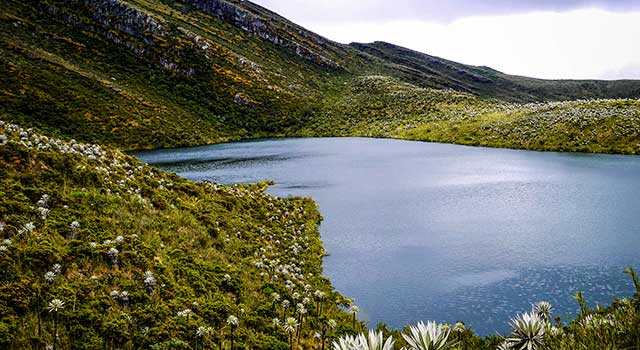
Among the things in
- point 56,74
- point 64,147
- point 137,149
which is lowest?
point 137,149

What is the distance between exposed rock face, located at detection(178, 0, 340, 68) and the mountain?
12.6 feet

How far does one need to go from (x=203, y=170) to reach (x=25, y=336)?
41.4 metres

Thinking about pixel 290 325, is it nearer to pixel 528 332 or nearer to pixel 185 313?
pixel 185 313

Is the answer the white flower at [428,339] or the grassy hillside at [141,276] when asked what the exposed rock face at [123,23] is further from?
the white flower at [428,339]

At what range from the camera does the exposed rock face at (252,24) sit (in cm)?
15612

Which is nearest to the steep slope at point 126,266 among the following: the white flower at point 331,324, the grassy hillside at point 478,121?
the white flower at point 331,324

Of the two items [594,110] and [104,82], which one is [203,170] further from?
[594,110]

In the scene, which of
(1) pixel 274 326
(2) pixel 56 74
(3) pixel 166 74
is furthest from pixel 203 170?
(3) pixel 166 74

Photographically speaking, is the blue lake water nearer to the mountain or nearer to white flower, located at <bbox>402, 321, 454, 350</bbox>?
white flower, located at <bbox>402, 321, 454, 350</bbox>

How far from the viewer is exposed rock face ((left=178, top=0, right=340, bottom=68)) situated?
156125 mm

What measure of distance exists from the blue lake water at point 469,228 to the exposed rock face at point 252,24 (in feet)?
365

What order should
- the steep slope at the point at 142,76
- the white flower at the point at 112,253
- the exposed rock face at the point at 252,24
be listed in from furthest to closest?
the exposed rock face at the point at 252,24 → the steep slope at the point at 142,76 → the white flower at the point at 112,253

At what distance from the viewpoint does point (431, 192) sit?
36750 mm

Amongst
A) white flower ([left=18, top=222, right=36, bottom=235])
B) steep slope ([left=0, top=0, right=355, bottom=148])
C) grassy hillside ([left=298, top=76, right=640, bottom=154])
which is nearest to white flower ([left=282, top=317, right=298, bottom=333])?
white flower ([left=18, top=222, right=36, bottom=235])
